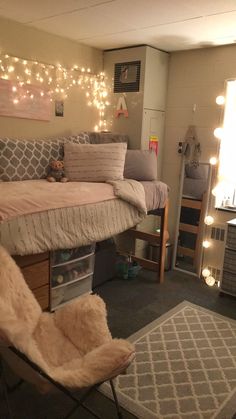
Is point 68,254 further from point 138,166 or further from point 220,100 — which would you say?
point 220,100

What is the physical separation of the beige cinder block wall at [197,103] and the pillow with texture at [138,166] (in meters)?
0.61

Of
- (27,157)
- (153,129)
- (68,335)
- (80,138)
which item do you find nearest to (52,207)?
(68,335)

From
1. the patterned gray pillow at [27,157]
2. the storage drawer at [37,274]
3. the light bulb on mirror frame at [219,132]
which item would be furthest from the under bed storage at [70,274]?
the light bulb on mirror frame at [219,132]

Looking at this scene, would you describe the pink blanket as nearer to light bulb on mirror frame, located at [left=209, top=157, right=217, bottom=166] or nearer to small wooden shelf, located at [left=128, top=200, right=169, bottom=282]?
small wooden shelf, located at [left=128, top=200, right=169, bottom=282]

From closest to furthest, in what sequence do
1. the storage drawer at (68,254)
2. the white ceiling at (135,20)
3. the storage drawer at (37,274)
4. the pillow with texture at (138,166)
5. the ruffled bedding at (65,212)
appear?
the ruffled bedding at (65,212), the storage drawer at (37,274), the white ceiling at (135,20), the storage drawer at (68,254), the pillow with texture at (138,166)

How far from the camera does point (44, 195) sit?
2230mm

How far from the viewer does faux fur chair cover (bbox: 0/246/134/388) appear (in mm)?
1387

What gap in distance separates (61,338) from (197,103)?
2711 millimetres

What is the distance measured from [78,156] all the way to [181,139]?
4.22ft

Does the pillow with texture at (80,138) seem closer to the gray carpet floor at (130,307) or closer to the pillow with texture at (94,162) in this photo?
the pillow with texture at (94,162)

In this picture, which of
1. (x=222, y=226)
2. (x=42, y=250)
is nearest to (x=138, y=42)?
(x=222, y=226)

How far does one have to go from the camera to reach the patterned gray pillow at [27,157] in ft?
9.15

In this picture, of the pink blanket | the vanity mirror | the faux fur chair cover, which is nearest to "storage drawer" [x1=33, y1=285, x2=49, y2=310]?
the faux fur chair cover

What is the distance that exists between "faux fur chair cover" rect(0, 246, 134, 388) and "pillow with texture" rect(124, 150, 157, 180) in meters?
1.65
